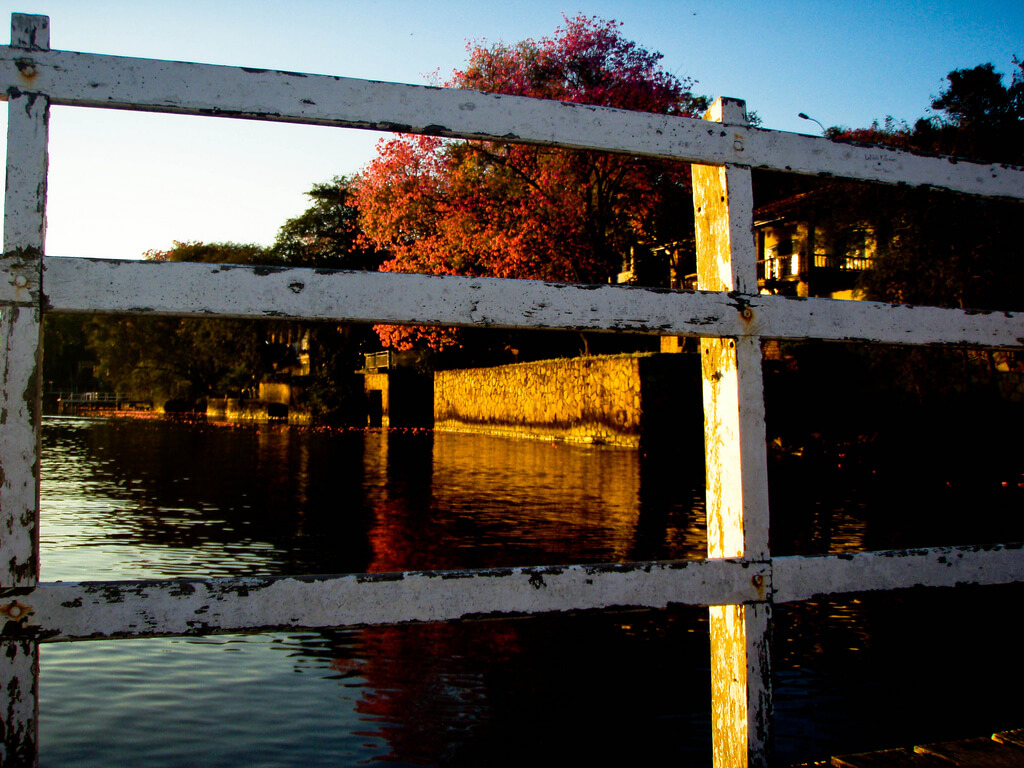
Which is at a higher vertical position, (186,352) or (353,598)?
(186,352)

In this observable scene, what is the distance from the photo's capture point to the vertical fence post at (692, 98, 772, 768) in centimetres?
205

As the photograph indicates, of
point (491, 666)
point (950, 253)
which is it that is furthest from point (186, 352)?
point (491, 666)

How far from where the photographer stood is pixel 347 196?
47.0 metres

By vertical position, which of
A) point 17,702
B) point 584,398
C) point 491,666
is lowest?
point 491,666

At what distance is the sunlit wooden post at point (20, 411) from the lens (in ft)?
5.46

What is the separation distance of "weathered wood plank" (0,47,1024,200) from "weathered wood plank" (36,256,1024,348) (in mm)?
349

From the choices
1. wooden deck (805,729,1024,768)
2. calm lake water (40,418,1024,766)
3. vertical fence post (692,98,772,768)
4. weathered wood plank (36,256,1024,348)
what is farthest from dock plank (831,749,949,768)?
weathered wood plank (36,256,1024,348)

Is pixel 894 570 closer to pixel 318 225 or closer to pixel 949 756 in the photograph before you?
pixel 949 756

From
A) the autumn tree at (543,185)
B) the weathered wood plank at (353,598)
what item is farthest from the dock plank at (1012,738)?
the autumn tree at (543,185)

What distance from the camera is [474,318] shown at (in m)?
1.94

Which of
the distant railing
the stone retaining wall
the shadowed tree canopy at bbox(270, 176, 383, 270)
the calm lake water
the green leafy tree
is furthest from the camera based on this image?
the green leafy tree

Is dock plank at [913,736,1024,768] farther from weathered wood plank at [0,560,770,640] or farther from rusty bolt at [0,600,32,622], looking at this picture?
rusty bolt at [0,600,32,622]

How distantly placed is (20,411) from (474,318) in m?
0.93

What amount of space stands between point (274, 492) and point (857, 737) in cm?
857
